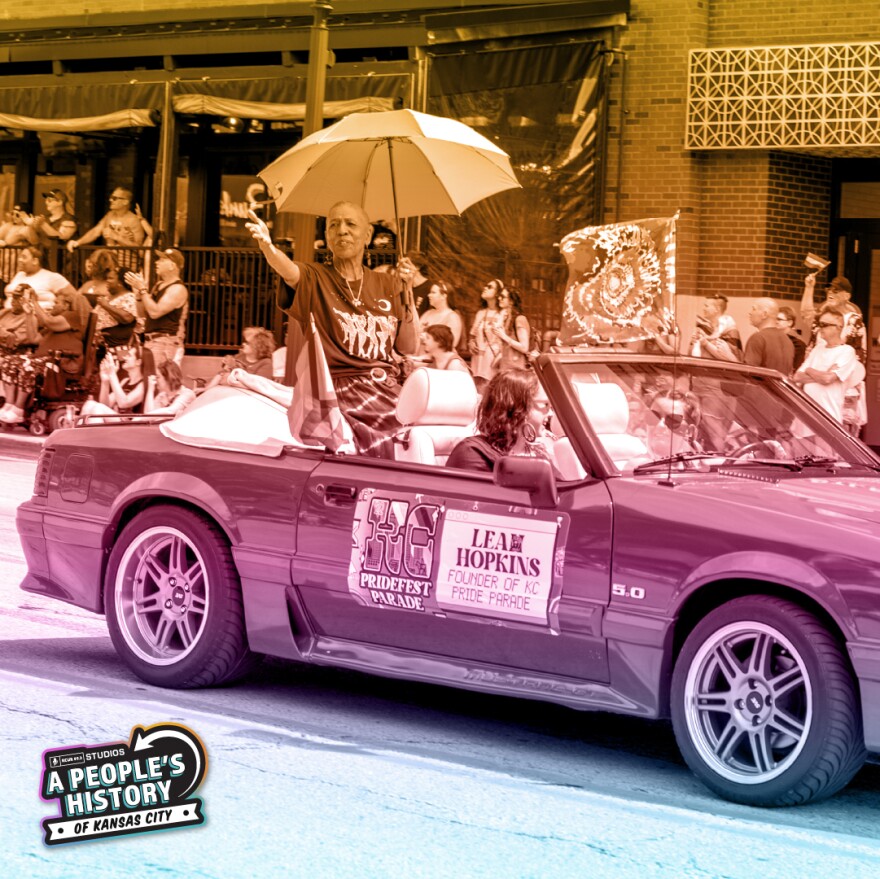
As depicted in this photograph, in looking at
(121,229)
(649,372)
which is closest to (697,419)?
(649,372)

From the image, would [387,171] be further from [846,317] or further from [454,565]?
[846,317]

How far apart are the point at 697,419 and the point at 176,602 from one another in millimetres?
2234

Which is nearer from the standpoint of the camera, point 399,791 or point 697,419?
point 399,791

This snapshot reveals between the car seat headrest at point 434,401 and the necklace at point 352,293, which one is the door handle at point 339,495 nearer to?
the car seat headrest at point 434,401

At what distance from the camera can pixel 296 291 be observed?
24.7 feet

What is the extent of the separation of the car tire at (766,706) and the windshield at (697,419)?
31.0 inches

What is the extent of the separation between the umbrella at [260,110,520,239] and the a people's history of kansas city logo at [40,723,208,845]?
4393mm

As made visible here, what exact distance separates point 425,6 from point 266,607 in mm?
15711

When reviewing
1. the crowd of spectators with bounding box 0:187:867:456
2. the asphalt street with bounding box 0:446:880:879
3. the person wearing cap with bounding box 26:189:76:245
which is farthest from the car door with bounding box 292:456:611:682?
the person wearing cap with bounding box 26:189:76:245

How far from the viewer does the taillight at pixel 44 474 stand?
24.1ft

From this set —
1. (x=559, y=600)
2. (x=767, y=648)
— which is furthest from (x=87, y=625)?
(x=767, y=648)

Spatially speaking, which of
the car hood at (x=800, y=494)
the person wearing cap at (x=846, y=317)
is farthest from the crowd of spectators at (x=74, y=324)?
the car hood at (x=800, y=494)

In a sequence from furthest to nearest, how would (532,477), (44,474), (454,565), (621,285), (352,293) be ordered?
(621,285), (352,293), (44,474), (454,565), (532,477)

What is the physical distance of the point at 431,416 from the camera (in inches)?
263
